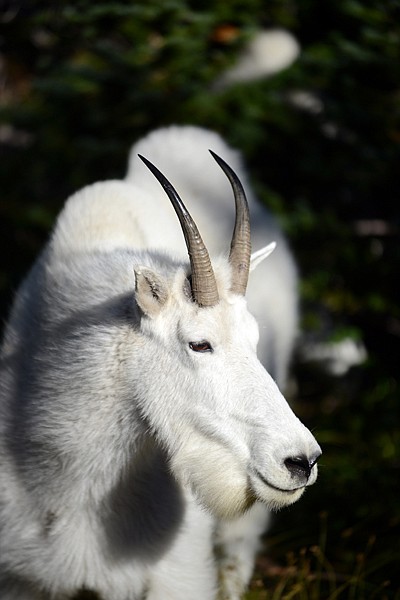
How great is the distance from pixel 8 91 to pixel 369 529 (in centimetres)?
549

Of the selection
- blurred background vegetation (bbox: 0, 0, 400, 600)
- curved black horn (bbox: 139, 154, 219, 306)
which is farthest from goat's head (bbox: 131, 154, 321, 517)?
blurred background vegetation (bbox: 0, 0, 400, 600)

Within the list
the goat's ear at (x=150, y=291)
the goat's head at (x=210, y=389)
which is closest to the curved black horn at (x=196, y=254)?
the goat's head at (x=210, y=389)

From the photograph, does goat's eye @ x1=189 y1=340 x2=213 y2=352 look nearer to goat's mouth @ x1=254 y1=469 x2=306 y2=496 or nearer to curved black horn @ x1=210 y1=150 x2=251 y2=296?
curved black horn @ x1=210 y1=150 x2=251 y2=296

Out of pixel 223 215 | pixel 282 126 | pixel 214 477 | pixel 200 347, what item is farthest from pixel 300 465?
pixel 282 126

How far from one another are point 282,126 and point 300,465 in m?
3.46

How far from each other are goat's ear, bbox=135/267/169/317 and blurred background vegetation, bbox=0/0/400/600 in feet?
8.61

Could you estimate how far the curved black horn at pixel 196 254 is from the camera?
107 inches

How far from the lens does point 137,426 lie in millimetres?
2943

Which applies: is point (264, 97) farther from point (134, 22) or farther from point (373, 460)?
point (373, 460)

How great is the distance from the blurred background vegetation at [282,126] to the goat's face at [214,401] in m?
2.44

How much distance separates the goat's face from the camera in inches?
107

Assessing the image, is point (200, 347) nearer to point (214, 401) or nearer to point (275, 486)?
point (214, 401)

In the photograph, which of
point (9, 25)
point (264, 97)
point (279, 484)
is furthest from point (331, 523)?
point (9, 25)

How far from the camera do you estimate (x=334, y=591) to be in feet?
12.2
